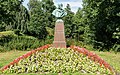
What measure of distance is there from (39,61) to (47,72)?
1.42 m

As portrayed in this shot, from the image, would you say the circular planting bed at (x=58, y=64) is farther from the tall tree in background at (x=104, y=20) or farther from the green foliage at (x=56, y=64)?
the tall tree in background at (x=104, y=20)

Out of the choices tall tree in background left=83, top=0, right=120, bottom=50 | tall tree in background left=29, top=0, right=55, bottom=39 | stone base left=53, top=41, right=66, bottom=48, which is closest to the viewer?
stone base left=53, top=41, right=66, bottom=48

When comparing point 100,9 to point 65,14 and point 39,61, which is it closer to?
point 39,61

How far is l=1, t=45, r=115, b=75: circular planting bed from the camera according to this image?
9.46 metres

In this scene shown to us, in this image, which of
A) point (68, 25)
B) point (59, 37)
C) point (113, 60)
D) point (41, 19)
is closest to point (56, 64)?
point (59, 37)

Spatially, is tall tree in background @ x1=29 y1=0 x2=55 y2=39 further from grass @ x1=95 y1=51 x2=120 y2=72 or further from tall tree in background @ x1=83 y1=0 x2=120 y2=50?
grass @ x1=95 y1=51 x2=120 y2=72

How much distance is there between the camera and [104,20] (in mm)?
25766

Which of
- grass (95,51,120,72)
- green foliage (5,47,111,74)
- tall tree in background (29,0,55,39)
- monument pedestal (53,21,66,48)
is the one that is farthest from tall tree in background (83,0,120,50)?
tall tree in background (29,0,55,39)

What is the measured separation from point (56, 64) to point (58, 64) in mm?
170

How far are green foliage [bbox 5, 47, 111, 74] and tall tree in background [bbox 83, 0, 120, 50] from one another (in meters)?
13.0

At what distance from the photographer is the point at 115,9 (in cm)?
2409

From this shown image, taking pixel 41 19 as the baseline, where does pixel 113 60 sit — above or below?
below

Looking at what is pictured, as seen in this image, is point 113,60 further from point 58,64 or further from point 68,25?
point 68,25

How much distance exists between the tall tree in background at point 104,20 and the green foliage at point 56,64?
12976 mm
